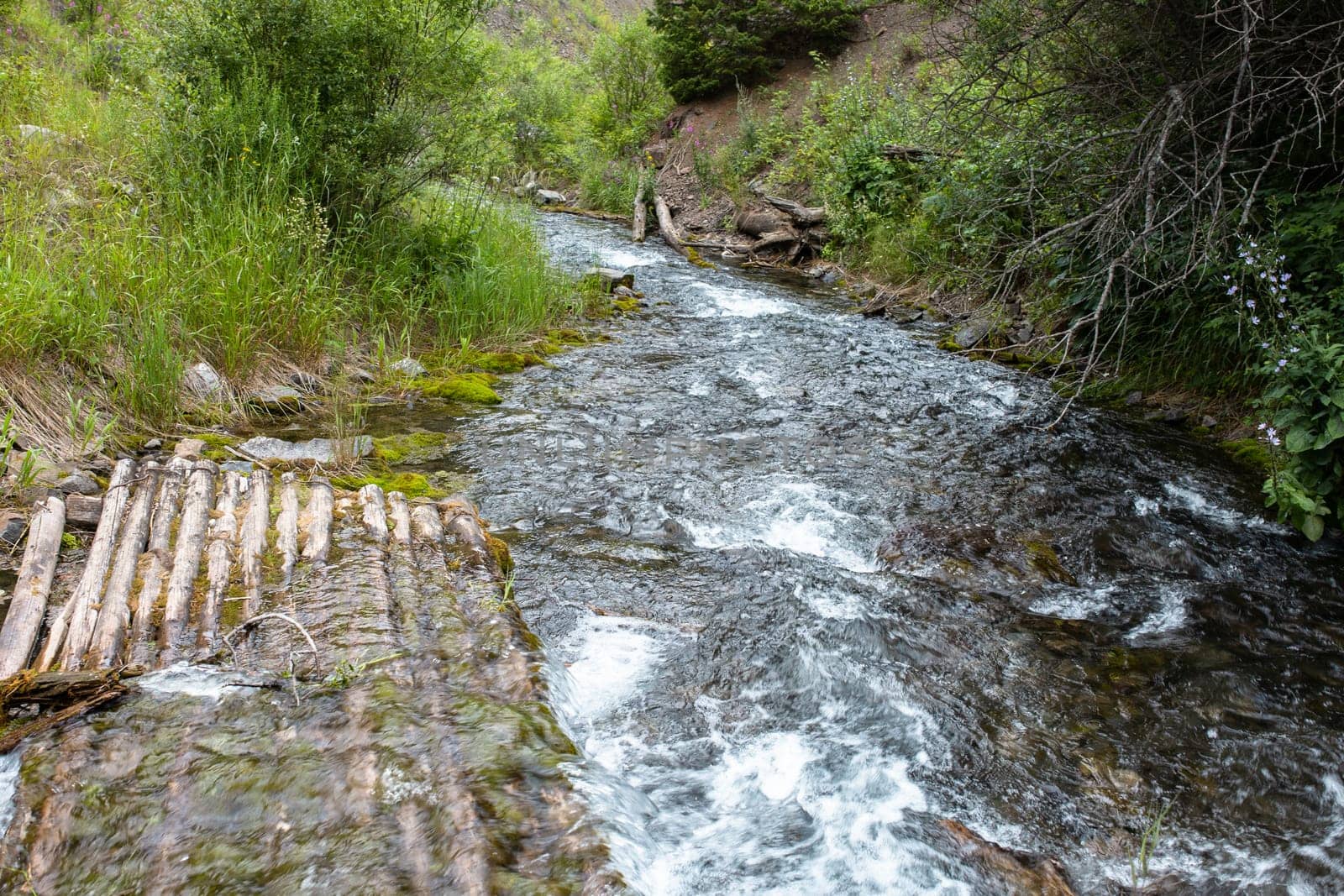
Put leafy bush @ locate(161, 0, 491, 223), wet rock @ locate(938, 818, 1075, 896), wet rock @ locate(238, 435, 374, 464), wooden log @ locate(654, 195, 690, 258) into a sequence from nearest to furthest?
wet rock @ locate(938, 818, 1075, 896) < wet rock @ locate(238, 435, 374, 464) < leafy bush @ locate(161, 0, 491, 223) < wooden log @ locate(654, 195, 690, 258)

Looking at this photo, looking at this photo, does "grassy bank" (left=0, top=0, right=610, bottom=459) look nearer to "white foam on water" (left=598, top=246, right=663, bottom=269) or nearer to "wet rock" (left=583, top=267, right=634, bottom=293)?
"wet rock" (left=583, top=267, right=634, bottom=293)

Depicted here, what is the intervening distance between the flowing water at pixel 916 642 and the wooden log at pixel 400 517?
1.87 feet

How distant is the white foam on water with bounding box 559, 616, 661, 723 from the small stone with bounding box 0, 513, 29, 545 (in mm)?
1958

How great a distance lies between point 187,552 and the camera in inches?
109

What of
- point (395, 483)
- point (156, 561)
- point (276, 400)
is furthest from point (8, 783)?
point (276, 400)

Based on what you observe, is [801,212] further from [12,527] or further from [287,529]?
[12,527]

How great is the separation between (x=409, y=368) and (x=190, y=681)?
4.20 meters

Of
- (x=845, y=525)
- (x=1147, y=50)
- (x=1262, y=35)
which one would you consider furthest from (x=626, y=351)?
(x=1262, y=35)

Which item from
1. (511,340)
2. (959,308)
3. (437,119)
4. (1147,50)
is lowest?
(511,340)

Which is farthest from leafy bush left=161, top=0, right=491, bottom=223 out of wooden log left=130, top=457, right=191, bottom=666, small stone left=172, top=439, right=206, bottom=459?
wooden log left=130, top=457, right=191, bottom=666

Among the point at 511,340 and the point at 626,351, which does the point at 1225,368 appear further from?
the point at 511,340

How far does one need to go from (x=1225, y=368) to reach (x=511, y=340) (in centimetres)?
572

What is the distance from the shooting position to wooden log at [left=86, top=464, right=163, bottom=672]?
7.57ft

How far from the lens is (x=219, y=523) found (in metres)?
2.99
